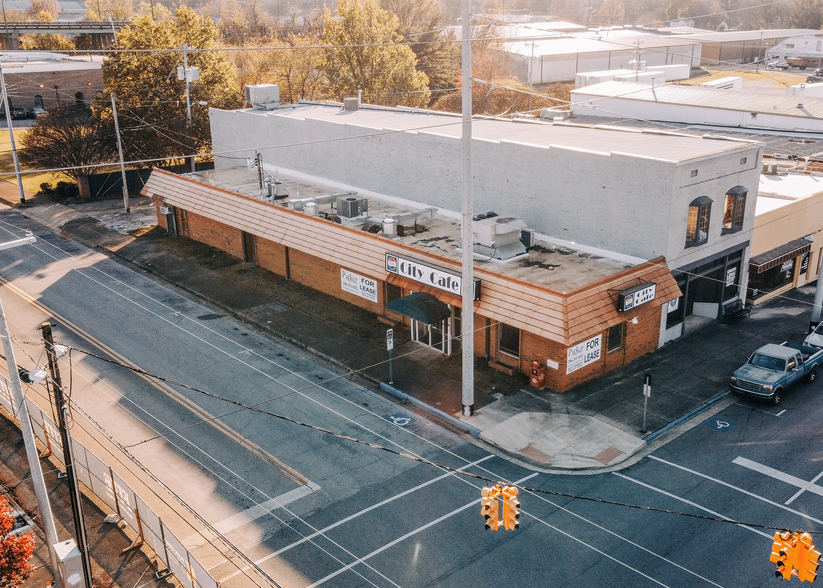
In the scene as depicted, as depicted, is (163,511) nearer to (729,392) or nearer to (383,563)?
(383,563)

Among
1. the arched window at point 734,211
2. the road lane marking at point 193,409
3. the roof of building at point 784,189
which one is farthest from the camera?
the roof of building at point 784,189

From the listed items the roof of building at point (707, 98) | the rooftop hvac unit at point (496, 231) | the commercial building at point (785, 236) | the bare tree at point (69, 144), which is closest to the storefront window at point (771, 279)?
the commercial building at point (785, 236)

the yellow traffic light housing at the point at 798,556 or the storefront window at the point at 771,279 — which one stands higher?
the yellow traffic light housing at the point at 798,556

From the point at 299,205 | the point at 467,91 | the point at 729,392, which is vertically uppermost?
the point at 467,91

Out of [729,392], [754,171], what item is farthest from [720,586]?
[754,171]

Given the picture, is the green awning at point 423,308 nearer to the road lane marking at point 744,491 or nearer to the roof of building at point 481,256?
the roof of building at point 481,256

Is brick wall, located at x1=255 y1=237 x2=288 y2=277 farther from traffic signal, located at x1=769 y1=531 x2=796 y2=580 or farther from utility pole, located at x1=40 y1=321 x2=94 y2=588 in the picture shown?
traffic signal, located at x1=769 y1=531 x2=796 y2=580
